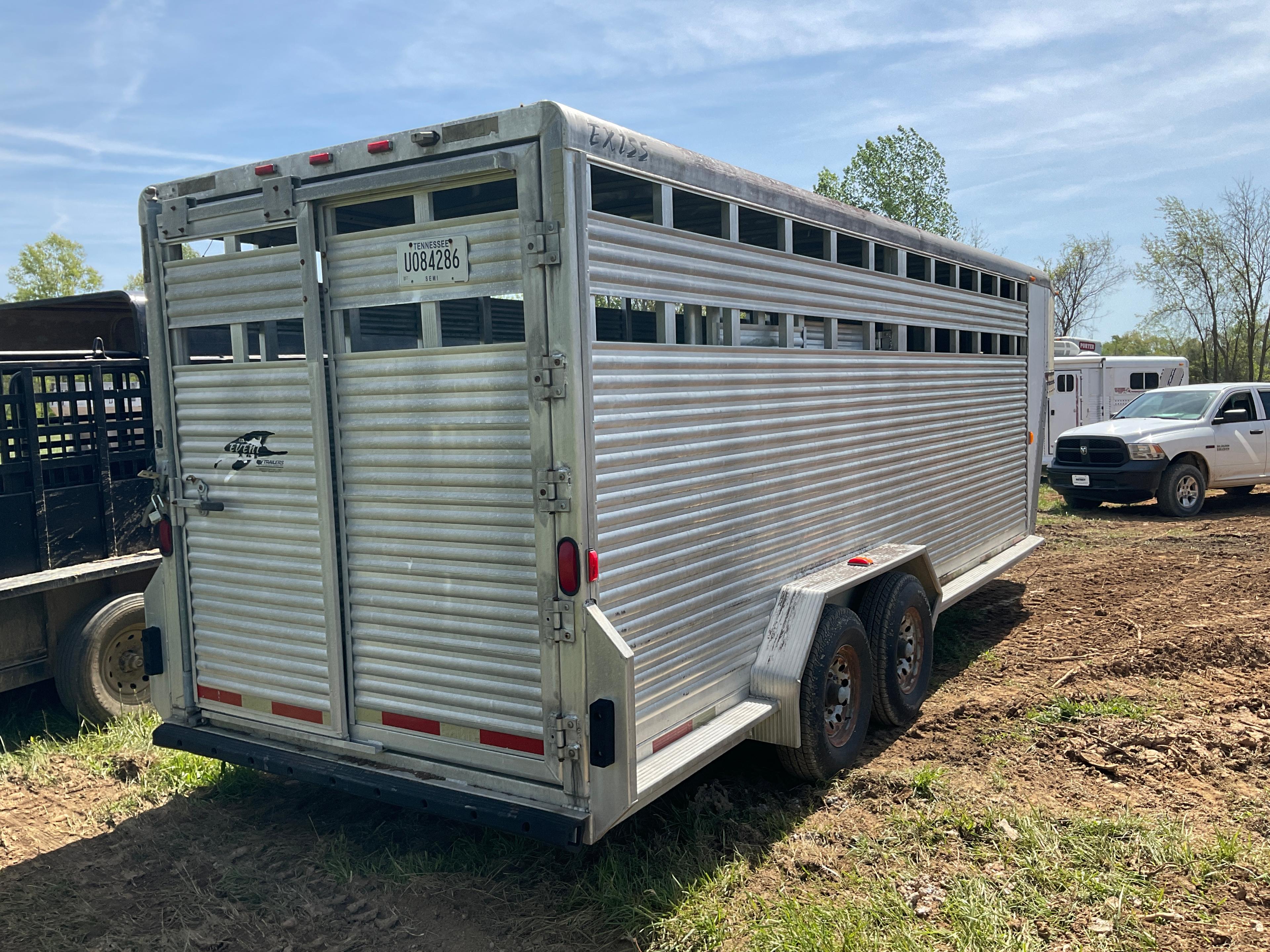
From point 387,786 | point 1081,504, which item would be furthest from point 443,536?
Result: point 1081,504

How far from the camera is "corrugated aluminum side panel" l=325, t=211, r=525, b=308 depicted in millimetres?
3398

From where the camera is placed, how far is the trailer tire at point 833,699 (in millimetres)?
4508

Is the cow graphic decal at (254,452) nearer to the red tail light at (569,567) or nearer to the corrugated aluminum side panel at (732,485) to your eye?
the red tail light at (569,567)

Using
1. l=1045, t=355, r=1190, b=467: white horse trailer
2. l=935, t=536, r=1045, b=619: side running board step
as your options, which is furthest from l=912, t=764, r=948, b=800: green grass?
l=1045, t=355, r=1190, b=467: white horse trailer

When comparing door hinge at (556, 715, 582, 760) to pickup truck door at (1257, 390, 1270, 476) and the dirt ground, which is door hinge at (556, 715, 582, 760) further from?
pickup truck door at (1257, 390, 1270, 476)

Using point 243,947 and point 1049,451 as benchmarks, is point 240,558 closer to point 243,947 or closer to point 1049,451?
point 243,947

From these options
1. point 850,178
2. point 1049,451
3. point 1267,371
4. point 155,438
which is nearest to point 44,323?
point 155,438

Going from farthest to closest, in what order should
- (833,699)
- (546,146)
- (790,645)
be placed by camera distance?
(833,699) < (790,645) < (546,146)

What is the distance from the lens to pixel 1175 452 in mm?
13500

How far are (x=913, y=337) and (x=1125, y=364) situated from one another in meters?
14.9

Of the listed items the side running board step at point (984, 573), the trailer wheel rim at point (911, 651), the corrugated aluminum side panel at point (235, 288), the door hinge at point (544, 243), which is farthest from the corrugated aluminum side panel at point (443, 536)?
the side running board step at point (984, 573)

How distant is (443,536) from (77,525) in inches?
131

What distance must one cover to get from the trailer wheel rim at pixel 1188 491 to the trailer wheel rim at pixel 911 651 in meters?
9.79

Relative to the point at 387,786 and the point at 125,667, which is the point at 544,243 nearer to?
the point at 387,786
